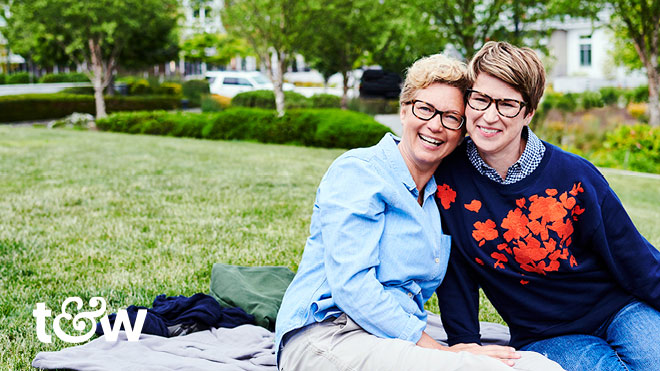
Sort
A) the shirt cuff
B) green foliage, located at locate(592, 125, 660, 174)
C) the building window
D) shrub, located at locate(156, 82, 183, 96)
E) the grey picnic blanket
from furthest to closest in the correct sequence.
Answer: the building window, shrub, located at locate(156, 82, 183, 96), green foliage, located at locate(592, 125, 660, 174), the grey picnic blanket, the shirt cuff

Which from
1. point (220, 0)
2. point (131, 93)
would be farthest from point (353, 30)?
point (131, 93)

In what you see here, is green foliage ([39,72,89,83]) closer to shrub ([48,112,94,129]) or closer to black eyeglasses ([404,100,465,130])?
shrub ([48,112,94,129])

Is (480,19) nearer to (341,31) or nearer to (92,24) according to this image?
(341,31)

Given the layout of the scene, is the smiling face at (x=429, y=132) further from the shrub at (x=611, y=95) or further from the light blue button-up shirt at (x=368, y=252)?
the shrub at (x=611, y=95)

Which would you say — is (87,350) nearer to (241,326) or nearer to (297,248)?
(241,326)

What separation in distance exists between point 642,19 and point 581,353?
1380 cm

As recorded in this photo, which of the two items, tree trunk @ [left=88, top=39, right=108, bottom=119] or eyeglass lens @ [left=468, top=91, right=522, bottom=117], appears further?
tree trunk @ [left=88, top=39, right=108, bottom=119]

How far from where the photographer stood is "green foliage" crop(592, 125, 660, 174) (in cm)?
1271

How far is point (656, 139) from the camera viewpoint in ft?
42.0

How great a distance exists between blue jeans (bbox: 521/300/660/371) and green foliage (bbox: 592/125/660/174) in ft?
36.9

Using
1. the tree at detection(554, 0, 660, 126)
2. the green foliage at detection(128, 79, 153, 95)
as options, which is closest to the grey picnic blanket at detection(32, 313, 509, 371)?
the tree at detection(554, 0, 660, 126)

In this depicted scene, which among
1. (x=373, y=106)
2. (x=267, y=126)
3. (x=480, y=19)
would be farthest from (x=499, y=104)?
(x=373, y=106)

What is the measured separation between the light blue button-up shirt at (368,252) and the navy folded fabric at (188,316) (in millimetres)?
1214

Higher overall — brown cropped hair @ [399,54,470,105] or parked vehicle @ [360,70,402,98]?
parked vehicle @ [360,70,402,98]
